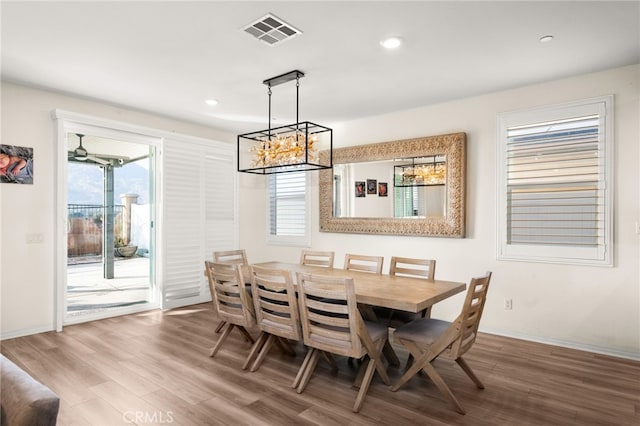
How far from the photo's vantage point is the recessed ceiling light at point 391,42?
2.85 m

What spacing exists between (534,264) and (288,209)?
3.54m

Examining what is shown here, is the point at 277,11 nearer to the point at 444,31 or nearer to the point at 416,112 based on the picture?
the point at 444,31

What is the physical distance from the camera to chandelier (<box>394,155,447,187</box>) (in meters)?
4.46

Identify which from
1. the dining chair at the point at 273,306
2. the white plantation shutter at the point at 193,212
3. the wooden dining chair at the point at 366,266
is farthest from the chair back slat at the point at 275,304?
the white plantation shutter at the point at 193,212

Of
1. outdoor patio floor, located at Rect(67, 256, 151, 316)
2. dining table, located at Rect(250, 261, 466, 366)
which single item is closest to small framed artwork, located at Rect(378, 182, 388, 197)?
dining table, located at Rect(250, 261, 466, 366)

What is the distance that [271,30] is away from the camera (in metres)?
2.70

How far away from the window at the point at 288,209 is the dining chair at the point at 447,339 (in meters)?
3.21

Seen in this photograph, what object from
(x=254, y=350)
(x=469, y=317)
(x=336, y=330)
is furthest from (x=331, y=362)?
(x=469, y=317)

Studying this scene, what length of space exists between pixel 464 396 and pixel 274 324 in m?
1.48

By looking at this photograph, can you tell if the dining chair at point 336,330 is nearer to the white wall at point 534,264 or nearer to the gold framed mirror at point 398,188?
the white wall at point 534,264

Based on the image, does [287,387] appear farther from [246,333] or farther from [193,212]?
[193,212]

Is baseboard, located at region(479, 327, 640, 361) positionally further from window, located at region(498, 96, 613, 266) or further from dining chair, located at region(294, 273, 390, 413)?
dining chair, located at region(294, 273, 390, 413)

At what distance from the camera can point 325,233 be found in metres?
5.57

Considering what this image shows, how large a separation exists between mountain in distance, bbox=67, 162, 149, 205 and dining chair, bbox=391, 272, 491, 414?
397 centimetres
